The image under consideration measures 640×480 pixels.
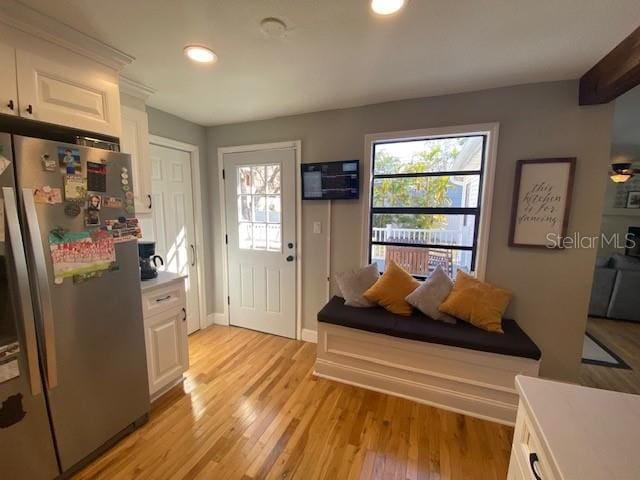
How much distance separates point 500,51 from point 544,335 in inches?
80.9

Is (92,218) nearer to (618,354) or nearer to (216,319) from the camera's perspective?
(216,319)

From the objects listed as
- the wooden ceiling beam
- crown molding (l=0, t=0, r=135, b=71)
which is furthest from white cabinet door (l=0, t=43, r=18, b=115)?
the wooden ceiling beam

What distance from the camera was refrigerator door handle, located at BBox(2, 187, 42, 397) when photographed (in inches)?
43.3

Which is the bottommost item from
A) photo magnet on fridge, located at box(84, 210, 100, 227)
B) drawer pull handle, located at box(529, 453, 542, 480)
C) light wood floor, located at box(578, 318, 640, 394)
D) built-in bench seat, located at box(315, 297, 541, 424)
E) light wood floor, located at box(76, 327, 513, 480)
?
light wood floor, located at box(76, 327, 513, 480)

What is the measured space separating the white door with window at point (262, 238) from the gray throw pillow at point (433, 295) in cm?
125

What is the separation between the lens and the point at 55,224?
125 cm

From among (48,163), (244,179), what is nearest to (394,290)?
(244,179)

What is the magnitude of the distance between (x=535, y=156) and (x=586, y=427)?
6.31 ft

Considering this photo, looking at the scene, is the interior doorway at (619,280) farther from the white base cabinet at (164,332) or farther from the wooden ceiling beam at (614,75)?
the white base cabinet at (164,332)

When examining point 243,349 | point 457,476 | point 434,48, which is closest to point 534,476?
point 457,476

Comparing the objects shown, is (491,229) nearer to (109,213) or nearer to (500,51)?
(500,51)

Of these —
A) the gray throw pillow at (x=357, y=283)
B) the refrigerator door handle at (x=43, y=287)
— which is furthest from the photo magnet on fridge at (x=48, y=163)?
the gray throw pillow at (x=357, y=283)

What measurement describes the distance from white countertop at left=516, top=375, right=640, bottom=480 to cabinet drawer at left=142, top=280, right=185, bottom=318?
2.08 metres

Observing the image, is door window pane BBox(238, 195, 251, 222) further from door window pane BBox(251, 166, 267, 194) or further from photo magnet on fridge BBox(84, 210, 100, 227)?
photo magnet on fridge BBox(84, 210, 100, 227)
